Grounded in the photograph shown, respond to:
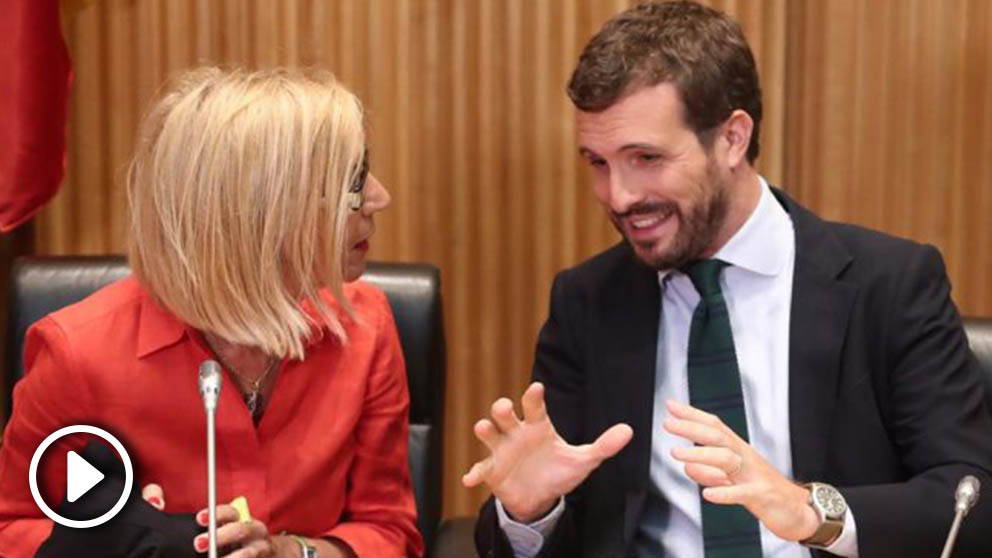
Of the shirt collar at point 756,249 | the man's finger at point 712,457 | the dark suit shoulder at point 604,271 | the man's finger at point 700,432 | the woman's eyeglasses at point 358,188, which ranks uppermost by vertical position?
the woman's eyeglasses at point 358,188

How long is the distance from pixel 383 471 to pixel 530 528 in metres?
0.32

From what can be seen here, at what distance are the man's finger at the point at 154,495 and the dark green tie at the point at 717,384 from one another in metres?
0.77

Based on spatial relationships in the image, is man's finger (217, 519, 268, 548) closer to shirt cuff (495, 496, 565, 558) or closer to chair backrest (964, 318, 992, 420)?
shirt cuff (495, 496, 565, 558)

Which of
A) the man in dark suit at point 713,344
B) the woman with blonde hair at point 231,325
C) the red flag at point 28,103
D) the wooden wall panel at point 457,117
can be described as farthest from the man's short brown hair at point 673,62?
the red flag at point 28,103

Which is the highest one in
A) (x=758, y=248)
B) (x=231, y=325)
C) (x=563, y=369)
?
(x=758, y=248)

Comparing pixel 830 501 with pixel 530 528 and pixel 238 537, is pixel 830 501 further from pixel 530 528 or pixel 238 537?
pixel 238 537

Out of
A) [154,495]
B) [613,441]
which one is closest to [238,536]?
[154,495]

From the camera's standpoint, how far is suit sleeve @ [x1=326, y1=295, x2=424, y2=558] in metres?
2.28

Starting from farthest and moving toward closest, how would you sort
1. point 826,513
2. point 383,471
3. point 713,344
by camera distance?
point 383,471 < point 713,344 < point 826,513

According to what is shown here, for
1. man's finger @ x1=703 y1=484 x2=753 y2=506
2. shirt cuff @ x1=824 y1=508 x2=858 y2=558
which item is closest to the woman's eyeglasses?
man's finger @ x1=703 y1=484 x2=753 y2=506

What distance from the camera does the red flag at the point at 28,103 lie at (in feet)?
9.34

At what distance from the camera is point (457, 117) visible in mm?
3012

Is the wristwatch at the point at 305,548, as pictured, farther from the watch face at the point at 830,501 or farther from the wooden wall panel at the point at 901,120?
the wooden wall panel at the point at 901,120

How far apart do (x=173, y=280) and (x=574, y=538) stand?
69cm
